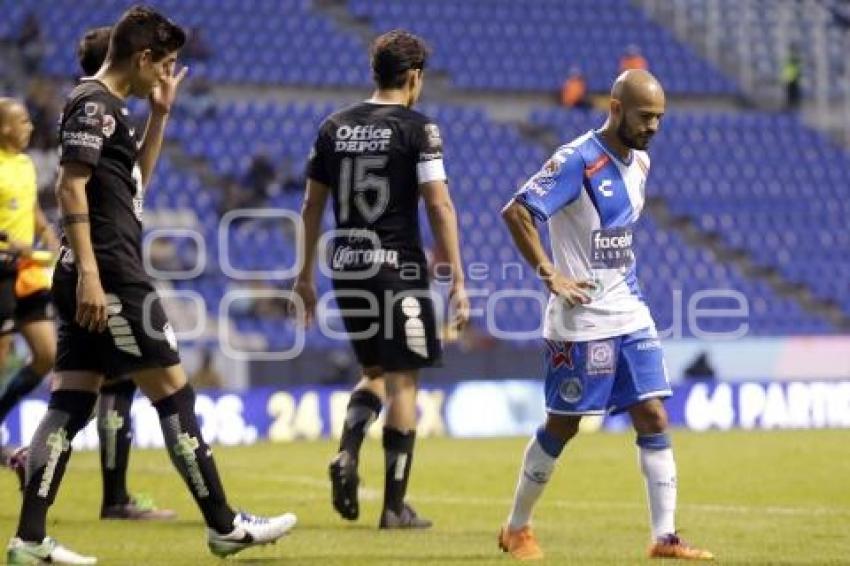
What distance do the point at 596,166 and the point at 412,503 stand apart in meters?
3.79

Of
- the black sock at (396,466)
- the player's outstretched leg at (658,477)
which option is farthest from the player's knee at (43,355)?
the player's outstretched leg at (658,477)

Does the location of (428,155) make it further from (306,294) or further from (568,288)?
(568,288)

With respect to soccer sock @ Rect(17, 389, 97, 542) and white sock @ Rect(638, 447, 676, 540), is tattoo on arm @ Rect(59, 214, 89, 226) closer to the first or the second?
soccer sock @ Rect(17, 389, 97, 542)

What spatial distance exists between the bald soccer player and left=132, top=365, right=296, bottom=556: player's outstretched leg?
1.28 m

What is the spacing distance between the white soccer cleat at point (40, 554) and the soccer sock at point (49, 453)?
3 cm

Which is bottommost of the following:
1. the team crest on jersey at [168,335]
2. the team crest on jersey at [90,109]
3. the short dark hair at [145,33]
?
the team crest on jersey at [168,335]

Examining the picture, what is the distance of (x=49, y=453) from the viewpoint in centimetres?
796

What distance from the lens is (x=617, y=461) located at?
1525 cm

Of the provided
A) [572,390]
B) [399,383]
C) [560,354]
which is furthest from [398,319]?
[572,390]

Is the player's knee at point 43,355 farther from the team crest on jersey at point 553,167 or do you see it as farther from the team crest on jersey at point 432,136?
the team crest on jersey at point 553,167

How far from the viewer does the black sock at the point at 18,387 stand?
12234mm

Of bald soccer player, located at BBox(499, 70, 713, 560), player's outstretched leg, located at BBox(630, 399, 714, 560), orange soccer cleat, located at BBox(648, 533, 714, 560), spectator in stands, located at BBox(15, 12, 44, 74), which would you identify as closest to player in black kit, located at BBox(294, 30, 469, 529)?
bald soccer player, located at BBox(499, 70, 713, 560)

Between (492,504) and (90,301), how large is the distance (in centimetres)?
484

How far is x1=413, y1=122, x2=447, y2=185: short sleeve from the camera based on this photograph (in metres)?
9.89
